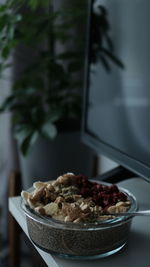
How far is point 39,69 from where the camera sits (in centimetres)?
152

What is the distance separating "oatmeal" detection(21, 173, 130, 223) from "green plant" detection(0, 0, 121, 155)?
1.77 ft

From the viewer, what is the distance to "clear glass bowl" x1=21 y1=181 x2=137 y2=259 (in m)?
0.64

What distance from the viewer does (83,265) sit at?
65 cm

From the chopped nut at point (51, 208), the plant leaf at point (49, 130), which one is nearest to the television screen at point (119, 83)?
the plant leaf at point (49, 130)

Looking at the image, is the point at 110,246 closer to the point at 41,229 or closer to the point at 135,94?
the point at 41,229

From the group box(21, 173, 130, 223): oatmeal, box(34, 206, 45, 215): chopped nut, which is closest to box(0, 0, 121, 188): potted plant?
box(21, 173, 130, 223): oatmeal

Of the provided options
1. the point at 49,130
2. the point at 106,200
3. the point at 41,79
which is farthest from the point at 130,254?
the point at 41,79

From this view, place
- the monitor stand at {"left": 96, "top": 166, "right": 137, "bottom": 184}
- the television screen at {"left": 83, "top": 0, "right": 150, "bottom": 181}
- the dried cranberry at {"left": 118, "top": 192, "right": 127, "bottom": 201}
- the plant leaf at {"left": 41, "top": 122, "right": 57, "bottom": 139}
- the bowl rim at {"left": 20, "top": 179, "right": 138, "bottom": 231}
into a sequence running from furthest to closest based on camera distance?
the plant leaf at {"left": 41, "top": 122, "right": 57, "bottom": 139}
the monitor stand at {"left": 96, "top": 166, "right": 137, "bottom": 184}
the television screen at {"left": 83, "top": 0, "right": 150, "bottom": 181}
the dried cranberry at {"left": 118, "top": 192, "right": 127, "bottom": 201}
the bowl rim at {"left": 20, "top": 179, "right": 138, "bottom": 231}

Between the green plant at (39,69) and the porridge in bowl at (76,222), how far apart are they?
602 millimetres

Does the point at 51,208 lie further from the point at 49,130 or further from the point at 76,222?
the point at 49,130

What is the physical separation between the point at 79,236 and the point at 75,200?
0.32 ft

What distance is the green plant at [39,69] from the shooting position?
1.35 meters

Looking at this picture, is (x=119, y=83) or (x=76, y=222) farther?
(x=119, y=83)

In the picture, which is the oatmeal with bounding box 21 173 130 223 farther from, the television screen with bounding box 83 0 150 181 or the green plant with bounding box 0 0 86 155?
the green plant with bounding box 0 0 86 155
